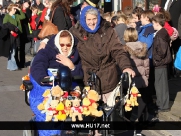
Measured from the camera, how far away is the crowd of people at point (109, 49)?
18.9 feet

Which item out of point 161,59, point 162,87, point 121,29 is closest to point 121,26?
point 121,29

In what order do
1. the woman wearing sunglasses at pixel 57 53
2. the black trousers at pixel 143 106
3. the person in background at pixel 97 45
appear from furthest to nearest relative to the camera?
1. the black trousers at pixel 143 106
2. the person in background at pixel 97 45
3. the woman wearing sunglasses at pixel 57 53

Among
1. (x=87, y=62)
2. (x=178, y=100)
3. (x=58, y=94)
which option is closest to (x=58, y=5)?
(x=87, y=62)

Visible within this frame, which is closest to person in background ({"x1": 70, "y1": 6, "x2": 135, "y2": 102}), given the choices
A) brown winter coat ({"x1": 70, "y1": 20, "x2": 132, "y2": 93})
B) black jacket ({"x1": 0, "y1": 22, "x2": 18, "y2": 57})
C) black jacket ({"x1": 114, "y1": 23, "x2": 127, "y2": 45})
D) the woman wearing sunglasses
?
brown winter coat ({"x1": 70, "y1": 20, "x2": 132, "y2": 93})

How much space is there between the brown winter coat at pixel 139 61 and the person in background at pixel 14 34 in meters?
6.48

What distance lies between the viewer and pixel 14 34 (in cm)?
1373

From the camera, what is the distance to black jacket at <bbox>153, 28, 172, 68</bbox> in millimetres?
8242

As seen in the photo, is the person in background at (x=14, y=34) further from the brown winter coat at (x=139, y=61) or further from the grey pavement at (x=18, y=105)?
the brown winter coat at (x=139, y=61)

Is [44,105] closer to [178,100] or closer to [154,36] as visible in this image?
[154,36]

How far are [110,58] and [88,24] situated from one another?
0.53 m

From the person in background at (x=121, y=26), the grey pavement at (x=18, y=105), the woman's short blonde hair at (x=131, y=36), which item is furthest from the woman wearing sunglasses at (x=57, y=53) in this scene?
the person in background at (x=121, y=26)

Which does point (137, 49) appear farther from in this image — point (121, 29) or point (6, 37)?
point (6, 37)

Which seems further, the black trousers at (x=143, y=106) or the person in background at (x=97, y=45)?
the black trousers at (x=143, y=106)

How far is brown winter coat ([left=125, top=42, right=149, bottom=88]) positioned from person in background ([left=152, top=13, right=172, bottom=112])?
55cm
